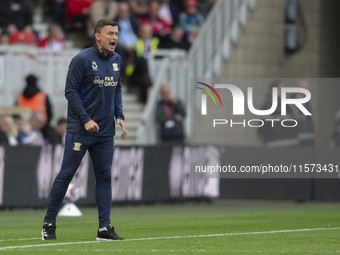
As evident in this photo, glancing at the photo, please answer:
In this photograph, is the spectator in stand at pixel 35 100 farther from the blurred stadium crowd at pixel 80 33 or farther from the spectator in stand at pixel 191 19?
the spectator in stand at pixel 191 19

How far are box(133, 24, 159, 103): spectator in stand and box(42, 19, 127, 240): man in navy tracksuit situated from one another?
38.3ft

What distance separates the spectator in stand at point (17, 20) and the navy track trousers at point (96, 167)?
457 inches

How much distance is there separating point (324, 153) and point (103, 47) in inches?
426

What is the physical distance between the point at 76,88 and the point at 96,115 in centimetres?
36

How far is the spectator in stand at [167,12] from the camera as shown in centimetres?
2425

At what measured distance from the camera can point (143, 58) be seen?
73.6ft

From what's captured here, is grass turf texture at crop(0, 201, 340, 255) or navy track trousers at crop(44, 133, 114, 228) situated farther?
navy track trousers at crop(44, 133, 114, 228)

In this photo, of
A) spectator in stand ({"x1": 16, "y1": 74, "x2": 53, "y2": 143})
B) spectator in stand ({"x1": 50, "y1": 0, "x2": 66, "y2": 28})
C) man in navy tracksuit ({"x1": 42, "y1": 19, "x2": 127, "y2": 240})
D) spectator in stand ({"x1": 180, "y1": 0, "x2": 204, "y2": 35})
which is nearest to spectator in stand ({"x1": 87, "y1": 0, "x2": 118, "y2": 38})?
spectator in stand ({"x1": 50, "y1": 0, "x2": 66, "y2": 28})

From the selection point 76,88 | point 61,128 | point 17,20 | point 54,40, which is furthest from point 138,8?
point 76,88

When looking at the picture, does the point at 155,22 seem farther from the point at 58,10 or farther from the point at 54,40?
the point at 54,40

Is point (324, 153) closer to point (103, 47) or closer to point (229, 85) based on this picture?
point (229, 85)

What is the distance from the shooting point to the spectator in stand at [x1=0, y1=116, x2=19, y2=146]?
60.9 feet

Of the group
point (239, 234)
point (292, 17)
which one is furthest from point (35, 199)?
point (292, 17)

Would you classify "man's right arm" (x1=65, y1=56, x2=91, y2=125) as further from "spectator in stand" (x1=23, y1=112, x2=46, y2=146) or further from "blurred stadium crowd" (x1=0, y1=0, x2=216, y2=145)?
"spectator in stand" (x1=23, y1=112, x2=46, y2=146)
